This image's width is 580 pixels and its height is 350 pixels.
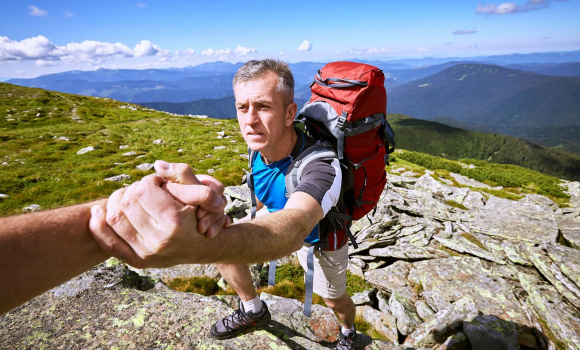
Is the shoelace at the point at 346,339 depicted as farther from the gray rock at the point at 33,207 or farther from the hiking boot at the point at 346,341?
the gray rock at the point at 33,207

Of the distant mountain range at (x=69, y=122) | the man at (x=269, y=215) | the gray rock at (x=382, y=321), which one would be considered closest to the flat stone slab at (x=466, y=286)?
the gray rock at (x=382, y=321)

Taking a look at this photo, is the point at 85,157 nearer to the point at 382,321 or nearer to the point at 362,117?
the point at 382,321

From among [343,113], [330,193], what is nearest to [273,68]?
[343,113]

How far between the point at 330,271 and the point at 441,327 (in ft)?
11.7

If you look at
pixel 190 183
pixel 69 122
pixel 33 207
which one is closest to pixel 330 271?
pixel 190 183

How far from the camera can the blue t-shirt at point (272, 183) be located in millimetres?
4469

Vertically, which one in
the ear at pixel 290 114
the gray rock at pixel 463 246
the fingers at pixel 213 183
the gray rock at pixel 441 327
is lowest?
the gray rock at pixel 463 246

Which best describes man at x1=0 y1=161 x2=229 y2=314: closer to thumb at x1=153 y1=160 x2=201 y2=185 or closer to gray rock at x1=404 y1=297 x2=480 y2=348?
thumb at x1=153 y1=160 x2=201 y2=185

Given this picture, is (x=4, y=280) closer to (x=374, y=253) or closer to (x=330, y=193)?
(x=330, y=193)

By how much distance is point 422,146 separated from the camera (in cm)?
19912

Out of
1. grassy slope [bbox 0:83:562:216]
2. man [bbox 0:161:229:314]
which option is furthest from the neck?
grassy slope [bbox 0:83:562:216]

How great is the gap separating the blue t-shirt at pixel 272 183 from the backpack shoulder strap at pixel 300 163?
411 millimetres

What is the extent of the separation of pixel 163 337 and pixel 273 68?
13.9ft

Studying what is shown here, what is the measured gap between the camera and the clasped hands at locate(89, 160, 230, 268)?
156 centimetres
